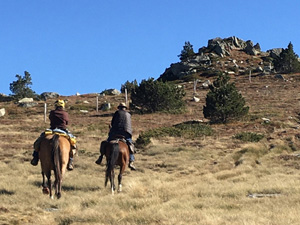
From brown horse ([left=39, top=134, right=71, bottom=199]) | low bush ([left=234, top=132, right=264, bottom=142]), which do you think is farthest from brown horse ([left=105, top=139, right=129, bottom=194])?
low bush ([left=234, top=132, right=264, bottom=142])

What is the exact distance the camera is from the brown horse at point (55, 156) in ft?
35.4

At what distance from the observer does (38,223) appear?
7.99 meters

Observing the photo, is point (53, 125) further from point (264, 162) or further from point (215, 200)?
point (264, 162)

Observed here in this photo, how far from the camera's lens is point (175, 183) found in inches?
494

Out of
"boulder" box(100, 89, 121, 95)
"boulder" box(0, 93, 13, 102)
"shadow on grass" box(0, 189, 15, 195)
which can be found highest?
"boulder" box(100, 89, 121, 95)

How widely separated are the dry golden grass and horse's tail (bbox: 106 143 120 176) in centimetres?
72

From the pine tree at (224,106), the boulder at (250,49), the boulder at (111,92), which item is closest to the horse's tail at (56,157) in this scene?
the pine tree at (224,106)

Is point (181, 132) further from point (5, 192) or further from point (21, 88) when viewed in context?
point (21, 88)

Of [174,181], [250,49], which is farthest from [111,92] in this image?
[174,181]

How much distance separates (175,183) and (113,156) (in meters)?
2.10

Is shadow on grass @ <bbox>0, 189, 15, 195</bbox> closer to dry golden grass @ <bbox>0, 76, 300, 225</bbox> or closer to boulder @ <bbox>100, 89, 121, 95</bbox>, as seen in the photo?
dry golden grass @ <bbox>0, 76, 300, 225</bbox>

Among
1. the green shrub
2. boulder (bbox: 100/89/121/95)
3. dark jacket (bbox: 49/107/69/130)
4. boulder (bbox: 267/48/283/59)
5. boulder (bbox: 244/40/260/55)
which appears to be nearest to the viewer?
dark jacket (bbox: 49/107/69/130)

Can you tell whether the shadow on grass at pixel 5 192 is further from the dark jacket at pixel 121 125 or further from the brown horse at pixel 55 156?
the dark jacket at pixel 121 125

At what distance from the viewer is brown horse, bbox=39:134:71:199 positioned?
35.4 feet
